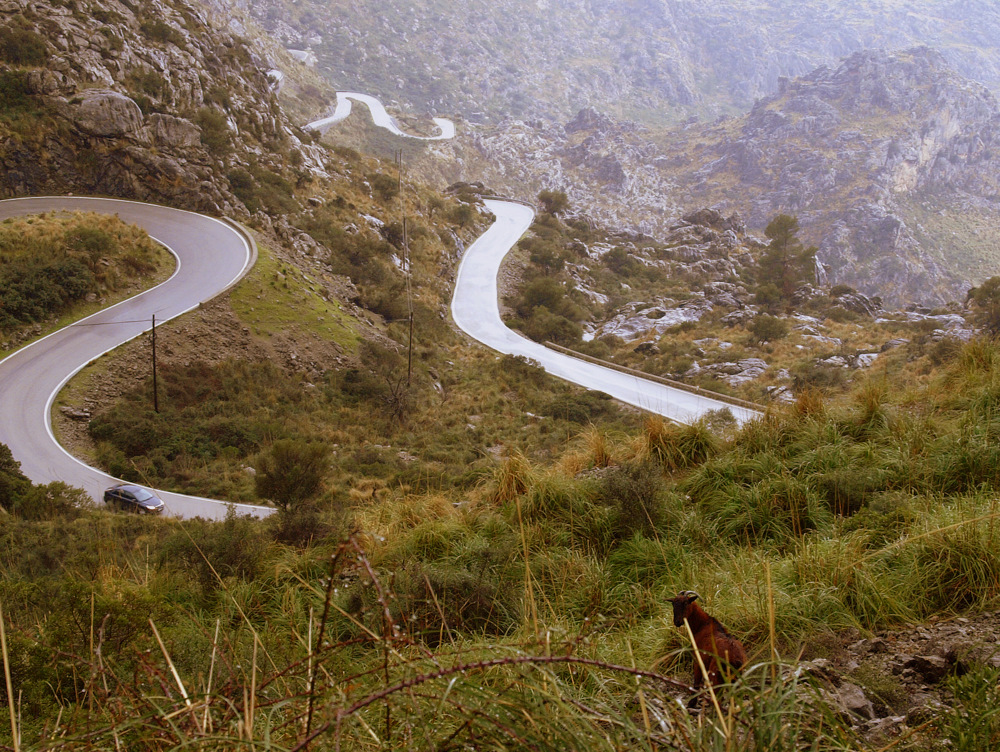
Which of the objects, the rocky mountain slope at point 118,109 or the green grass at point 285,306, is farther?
the rocky mountain slope at point 118,109

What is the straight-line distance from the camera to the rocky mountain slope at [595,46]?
113562 mm

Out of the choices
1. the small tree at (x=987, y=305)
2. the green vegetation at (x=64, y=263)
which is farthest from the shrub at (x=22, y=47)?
the small tree at (x=987, y=305)

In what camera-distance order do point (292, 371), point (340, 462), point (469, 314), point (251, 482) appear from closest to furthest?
point (251, 482) → point (340, 462) → point (292, 371) → point (469, 314)

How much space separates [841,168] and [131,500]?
346ft

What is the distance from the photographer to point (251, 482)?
50.0 feet

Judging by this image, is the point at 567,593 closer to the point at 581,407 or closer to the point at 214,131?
the point at 581,407

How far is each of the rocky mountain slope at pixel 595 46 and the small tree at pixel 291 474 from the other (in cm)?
10465

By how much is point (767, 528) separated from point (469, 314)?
31.2 meters

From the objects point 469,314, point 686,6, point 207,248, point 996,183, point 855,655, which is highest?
point 686,6

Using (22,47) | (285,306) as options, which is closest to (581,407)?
(285,306)

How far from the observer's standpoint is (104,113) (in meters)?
26.7

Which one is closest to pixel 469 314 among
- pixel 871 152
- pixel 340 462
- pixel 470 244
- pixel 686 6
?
pixel 470 244

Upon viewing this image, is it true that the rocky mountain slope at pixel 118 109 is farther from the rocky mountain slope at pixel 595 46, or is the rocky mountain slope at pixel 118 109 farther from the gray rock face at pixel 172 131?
the rocky mountain slope at pixel 595 46

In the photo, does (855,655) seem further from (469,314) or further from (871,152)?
(871,152)
